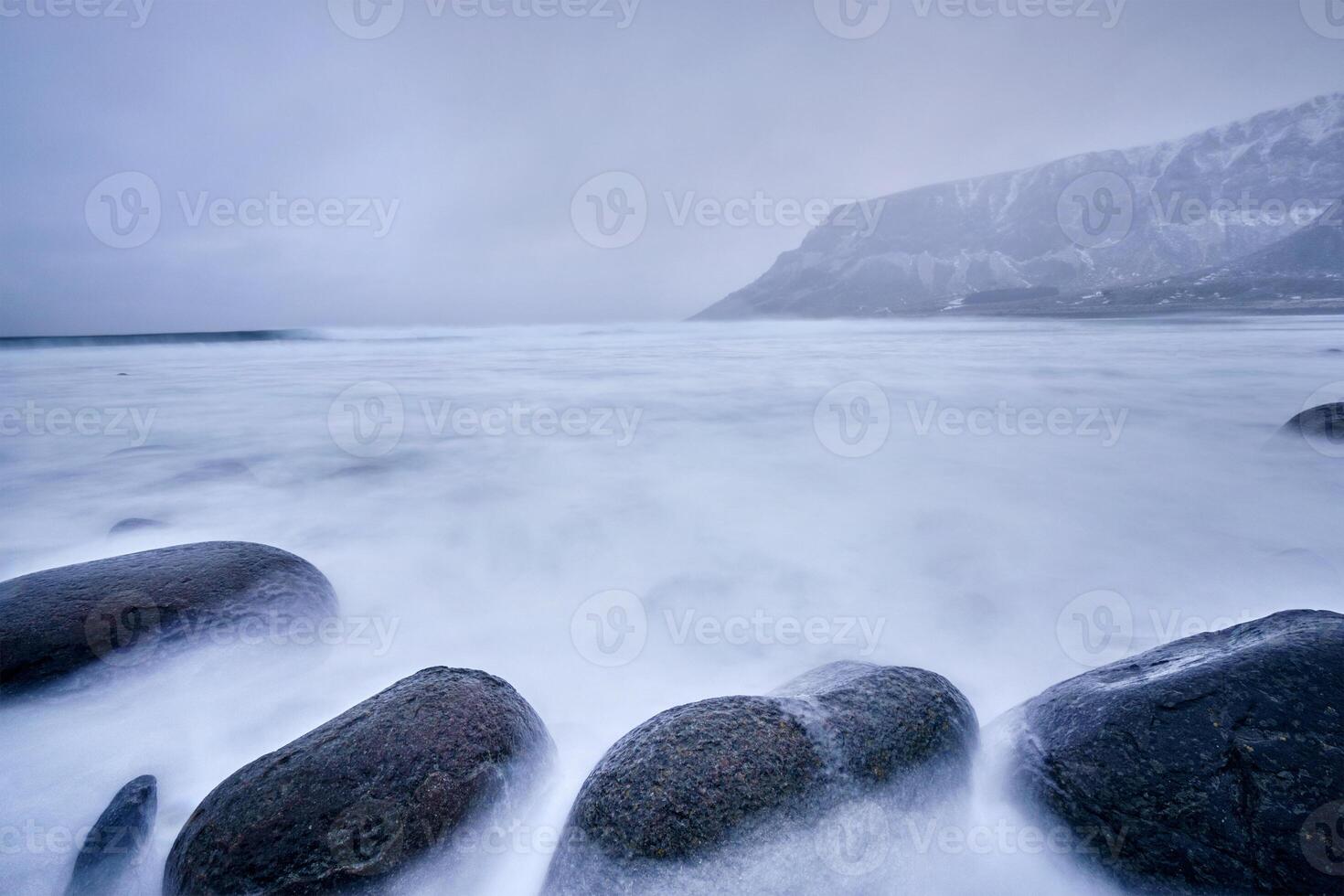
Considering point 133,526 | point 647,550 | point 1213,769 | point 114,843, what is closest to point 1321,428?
point 1213,769

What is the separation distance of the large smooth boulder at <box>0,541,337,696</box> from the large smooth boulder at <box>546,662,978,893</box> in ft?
7.78

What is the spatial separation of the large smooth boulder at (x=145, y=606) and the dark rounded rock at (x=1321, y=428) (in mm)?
10149

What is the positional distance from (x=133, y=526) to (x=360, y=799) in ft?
16.6

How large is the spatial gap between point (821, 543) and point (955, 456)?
3.68 m

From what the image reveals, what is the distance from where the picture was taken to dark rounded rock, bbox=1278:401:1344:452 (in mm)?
6824

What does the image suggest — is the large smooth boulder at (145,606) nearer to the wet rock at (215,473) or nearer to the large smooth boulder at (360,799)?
the large smooth boulder at (360,799)

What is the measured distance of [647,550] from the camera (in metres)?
5.26

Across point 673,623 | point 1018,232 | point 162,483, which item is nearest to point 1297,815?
point 673,623

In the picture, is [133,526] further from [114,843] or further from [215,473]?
[114,843]

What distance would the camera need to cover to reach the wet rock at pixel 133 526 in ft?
17.2

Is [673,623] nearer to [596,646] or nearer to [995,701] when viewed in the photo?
[596,646]

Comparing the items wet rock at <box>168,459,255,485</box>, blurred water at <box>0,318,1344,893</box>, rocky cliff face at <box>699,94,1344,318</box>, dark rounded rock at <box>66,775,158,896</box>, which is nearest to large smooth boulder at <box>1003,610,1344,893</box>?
blurred water at <box>0,318,1344,893</box>

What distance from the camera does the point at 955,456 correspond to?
7.99 m

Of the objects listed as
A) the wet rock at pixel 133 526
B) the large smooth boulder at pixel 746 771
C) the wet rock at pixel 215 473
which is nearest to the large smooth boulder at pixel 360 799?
the large smooth boulder at pixel 746 771
